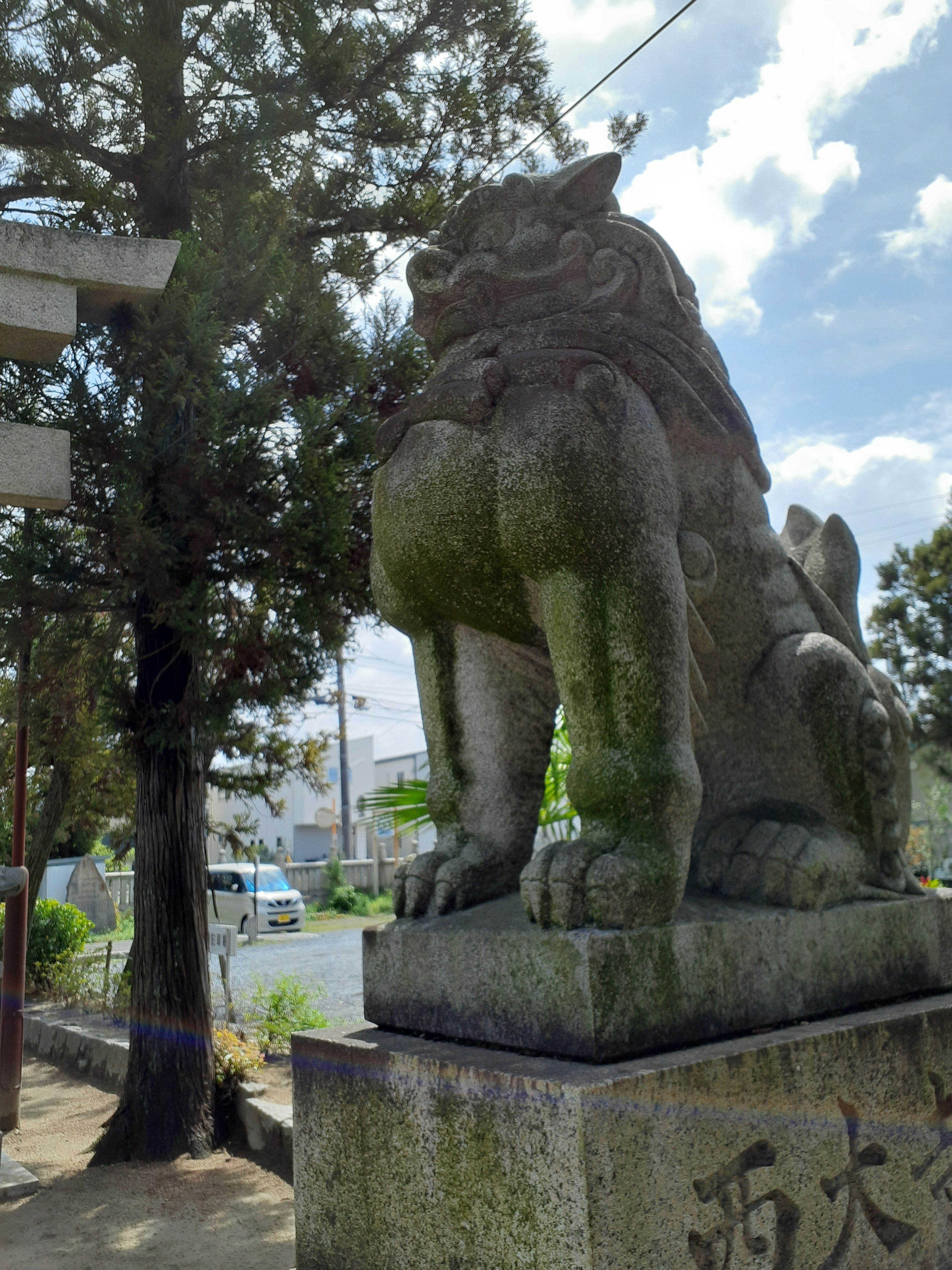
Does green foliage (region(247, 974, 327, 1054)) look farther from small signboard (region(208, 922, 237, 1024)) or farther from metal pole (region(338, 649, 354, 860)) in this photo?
metal pole (region(338, 649, 354, 860))

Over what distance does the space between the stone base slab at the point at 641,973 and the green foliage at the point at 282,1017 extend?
5.53m

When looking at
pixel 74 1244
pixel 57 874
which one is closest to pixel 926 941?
pixel 74 1244

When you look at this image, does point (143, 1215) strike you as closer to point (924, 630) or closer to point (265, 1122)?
point (265, 1122)

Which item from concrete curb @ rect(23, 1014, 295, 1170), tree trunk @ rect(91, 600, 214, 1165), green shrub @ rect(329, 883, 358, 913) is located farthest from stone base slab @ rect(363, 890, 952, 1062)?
green shrub @ rect(329, 883, 358, 913)

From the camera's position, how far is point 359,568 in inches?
220

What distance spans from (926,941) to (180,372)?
13.2 ft

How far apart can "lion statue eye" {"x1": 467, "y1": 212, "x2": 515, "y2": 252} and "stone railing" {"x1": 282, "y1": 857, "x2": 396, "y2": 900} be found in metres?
23.2

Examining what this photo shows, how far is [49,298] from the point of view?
4.09 metres

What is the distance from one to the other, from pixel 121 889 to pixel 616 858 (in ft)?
68.9

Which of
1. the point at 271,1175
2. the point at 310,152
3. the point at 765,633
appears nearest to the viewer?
the point at 765,633

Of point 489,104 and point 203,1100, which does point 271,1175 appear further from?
point 489,104

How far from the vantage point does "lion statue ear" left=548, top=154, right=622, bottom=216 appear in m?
2.23

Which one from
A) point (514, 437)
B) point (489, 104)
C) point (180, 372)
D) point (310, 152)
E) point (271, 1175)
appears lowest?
point (271, 1175)

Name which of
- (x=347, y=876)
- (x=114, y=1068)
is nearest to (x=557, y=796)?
(x=114, y=1068)
